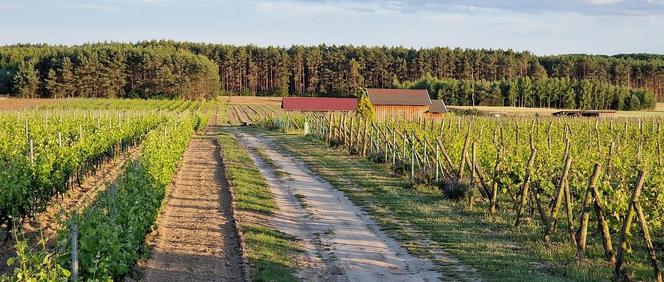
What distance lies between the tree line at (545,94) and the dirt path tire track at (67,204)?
69.2 meters

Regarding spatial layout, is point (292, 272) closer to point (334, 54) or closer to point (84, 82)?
point (84, 82)

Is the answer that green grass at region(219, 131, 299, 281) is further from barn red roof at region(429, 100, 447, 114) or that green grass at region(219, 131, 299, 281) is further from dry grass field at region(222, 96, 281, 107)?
dry grass field at region(222, 96, 281, 107)

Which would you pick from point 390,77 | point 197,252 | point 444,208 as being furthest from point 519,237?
point 390,77

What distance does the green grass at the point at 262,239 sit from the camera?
424 inches

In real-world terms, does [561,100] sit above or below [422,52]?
below

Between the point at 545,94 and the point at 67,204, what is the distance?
81.4 m

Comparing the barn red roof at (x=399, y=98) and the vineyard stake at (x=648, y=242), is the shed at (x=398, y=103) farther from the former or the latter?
the vineyard stake at (x=648, y=242)

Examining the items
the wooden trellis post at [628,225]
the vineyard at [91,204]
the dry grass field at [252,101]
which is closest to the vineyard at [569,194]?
the wooden trellis post at [628,225]

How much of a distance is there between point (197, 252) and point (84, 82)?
86.8 m

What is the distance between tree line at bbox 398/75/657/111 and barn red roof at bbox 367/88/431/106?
31.2 meters

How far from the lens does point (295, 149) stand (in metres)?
34.8

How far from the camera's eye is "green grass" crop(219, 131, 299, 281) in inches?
424

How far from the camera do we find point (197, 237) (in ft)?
43.5

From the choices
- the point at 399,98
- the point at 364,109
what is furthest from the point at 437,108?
the point at 364,109
